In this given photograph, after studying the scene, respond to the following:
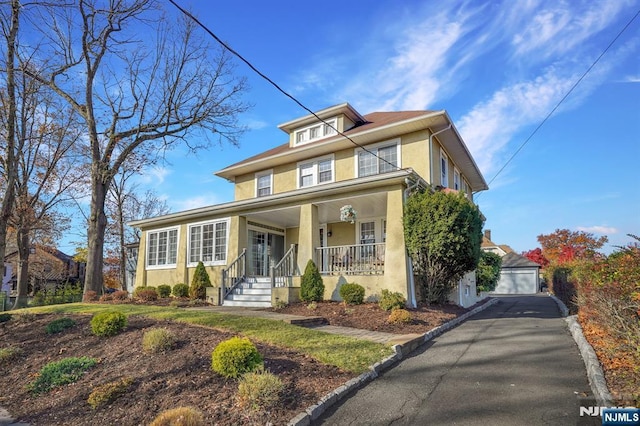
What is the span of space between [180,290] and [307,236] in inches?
241

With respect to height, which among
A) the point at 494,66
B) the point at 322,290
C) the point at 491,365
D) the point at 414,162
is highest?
the point at 494,66

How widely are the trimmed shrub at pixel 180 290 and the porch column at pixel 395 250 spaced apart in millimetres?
8497

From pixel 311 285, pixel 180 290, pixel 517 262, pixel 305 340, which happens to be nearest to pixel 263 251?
pixel 180 290

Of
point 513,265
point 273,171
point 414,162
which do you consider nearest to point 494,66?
point 414,162

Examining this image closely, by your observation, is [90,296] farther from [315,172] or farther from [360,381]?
[360,381]

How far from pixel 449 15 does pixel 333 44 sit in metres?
2.89

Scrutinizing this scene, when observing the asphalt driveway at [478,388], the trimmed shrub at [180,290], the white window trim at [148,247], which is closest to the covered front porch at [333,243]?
the trimmed shrub at [180,290]

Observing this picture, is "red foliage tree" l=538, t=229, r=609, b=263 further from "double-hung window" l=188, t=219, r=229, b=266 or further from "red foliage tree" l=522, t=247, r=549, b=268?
"double-hung window" l=188, t=219, r=229, b=266

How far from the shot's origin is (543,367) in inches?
227

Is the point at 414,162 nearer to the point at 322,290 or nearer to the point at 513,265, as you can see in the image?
the point at 322,290

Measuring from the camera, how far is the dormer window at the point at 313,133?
17583 mm

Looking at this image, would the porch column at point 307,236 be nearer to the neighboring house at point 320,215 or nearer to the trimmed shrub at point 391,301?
the neighboring house at point 320,215

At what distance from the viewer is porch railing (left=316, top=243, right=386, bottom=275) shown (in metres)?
12.2

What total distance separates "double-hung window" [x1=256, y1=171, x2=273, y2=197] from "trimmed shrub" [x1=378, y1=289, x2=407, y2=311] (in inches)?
374
